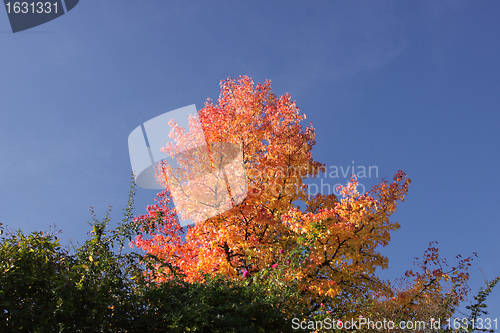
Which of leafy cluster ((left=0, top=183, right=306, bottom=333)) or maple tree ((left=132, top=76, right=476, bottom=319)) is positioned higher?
maple tree ((left=132, top=76, right=476, bottom=319))

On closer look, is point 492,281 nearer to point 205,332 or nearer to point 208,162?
point 205,332

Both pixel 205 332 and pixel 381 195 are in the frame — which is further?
pixel 381 195

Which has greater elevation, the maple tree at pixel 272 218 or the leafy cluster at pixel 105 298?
the maple tree at pixel 272 218

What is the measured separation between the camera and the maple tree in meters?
9.66

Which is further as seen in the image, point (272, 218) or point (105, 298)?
point (272, 218)

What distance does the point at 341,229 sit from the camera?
9508 millimetres

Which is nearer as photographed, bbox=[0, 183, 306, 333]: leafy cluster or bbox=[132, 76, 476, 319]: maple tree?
bbox=[0, 183, 306, 333]: leafy cluster

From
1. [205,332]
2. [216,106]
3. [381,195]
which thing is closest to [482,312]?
[381,195]

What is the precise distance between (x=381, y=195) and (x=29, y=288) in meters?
10.2

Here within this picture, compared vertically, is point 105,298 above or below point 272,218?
below

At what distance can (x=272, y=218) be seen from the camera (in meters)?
10.7

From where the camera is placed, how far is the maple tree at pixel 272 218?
9656 mm

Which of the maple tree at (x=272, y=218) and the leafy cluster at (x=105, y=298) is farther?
the maple tree at (x=272, y=218)

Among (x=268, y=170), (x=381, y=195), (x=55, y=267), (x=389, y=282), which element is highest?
(x=268, y=170)
